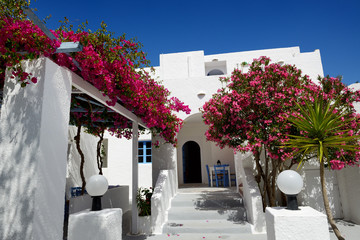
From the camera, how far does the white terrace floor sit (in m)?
5.75

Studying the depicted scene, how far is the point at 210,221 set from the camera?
6355 millimetres

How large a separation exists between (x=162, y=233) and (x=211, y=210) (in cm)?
155

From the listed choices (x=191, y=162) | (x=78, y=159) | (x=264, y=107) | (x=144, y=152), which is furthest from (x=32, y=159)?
(x=191, y=162)

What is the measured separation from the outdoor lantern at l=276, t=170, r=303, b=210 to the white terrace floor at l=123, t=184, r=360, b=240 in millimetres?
2974

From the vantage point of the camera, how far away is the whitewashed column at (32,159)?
263cm

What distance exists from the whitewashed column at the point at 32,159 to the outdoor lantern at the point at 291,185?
2885mm

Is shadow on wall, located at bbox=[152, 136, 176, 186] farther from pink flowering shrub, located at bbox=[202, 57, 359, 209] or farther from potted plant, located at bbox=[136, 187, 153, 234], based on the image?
pink flowering shrub, located at bbox=[202, 57, 359, 209]

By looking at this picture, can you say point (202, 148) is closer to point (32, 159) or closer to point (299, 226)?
point (299, 226)

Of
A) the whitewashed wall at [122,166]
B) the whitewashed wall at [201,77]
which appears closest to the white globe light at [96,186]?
the whitewashed wall at [201,77]

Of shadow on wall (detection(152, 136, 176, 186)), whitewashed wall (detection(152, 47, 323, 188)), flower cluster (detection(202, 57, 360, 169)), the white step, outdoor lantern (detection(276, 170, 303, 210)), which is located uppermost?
whitewashed wall (detection(152, 47, 323, 188))

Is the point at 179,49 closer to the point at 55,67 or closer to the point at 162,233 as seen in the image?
the point at 162,233

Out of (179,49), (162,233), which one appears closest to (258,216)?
(162,233)

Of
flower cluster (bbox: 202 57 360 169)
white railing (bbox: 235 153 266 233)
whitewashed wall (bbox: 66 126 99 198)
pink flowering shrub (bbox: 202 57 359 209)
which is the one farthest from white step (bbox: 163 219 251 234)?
whitewashed wall (bbox: 66 126 99 198)

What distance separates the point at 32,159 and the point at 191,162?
12145mm
